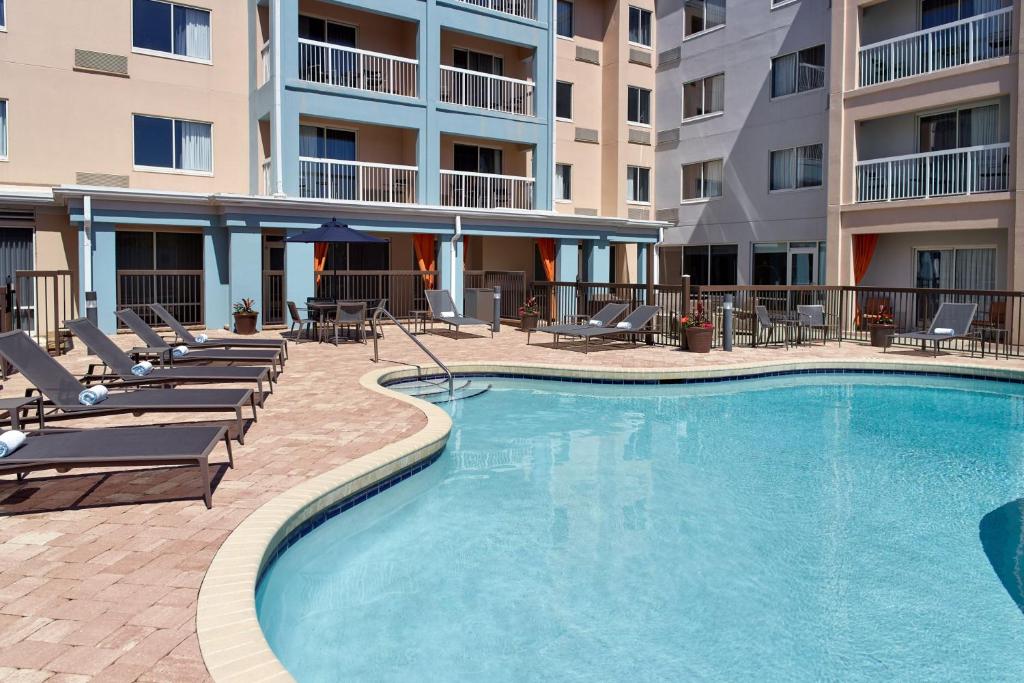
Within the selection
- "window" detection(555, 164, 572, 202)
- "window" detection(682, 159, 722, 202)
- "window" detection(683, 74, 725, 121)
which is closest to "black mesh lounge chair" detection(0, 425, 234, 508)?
"window" detection(555, 164, 572, 202)

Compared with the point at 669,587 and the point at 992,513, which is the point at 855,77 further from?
the point at 669,587

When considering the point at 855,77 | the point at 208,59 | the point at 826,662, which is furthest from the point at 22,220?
the point at 855,77

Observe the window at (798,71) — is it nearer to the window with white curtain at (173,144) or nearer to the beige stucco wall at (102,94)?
the beige stucco wall at (102,94)

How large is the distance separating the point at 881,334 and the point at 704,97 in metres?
13.3

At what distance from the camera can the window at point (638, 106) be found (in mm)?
28047

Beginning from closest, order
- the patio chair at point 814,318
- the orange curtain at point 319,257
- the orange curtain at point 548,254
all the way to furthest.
A: the patio chair at point 814,318 → the orange curtain at point 319,257 → the orange curtain at point 548,254

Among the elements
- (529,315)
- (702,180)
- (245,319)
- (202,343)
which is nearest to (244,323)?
(245,319)

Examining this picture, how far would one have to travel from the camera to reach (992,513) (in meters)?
6.68

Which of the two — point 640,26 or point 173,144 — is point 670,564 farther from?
point 640,26

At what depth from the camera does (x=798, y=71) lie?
77.3 ft

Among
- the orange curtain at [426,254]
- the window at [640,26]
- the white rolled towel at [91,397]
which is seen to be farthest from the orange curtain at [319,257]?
the window at [640,26]

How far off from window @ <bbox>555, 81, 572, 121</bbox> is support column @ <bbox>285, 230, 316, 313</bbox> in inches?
457

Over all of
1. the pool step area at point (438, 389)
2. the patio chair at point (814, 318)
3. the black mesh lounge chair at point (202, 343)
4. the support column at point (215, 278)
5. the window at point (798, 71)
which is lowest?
the pool step area at point (438, 389)

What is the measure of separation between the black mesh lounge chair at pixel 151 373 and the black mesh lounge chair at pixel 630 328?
7372mm
